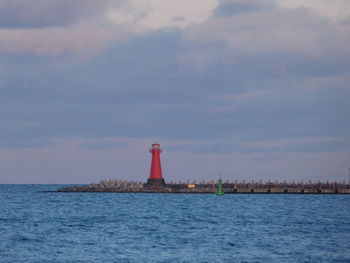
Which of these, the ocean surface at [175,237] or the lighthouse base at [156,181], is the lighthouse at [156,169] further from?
the ocean surface at [175,237]

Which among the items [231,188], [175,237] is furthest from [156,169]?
[175,237]

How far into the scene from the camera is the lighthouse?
96.4 metres

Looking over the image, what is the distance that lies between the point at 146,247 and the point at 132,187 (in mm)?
79464

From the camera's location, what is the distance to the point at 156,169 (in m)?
98.3

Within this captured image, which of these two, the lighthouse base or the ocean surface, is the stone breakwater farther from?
the ocean surface

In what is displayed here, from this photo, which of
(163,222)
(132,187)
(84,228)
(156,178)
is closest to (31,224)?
(84,228)

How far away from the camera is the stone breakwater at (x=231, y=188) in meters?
107

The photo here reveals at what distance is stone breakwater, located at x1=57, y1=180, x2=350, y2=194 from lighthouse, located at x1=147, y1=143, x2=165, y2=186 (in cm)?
99

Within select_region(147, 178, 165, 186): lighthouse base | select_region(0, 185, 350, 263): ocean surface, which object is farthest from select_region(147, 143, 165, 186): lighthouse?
select_region(0, 185, 350, 263): ocean surface

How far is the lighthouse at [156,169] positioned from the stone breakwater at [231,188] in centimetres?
99

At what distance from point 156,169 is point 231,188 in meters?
21.2

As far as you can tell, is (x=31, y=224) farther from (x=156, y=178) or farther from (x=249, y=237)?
(x=156, y=178)

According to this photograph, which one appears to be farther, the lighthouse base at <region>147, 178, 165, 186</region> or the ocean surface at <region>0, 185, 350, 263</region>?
the lighthouse base at <region>147, 178, 165, 186</region>

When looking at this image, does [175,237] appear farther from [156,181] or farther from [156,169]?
[156,181]
